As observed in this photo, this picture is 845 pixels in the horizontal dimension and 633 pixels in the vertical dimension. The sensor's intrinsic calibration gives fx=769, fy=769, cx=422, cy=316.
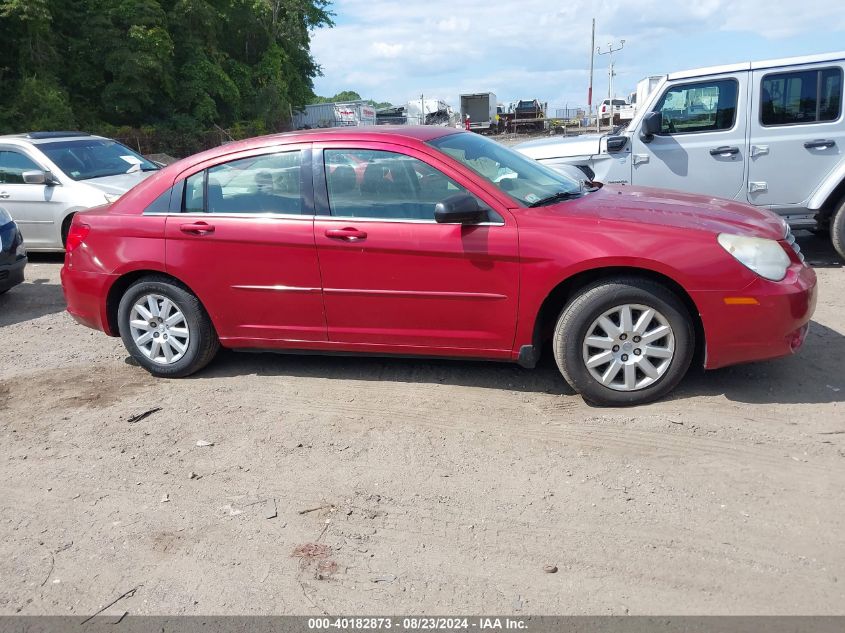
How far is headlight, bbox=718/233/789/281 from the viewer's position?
14.1 ft

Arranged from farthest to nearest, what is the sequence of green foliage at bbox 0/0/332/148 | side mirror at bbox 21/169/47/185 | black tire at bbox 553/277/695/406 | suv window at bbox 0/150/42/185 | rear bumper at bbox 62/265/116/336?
green foliage at bbox 0/0/332/148 < suv window at bbox 0/150/42/185 < side mirror at bbox 21/169/47/185 < rear bumper at bbox 62/265/116/336 < black tire at bbox 553/277/695/406

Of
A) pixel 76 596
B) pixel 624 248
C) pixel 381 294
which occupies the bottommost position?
pixel 76 596

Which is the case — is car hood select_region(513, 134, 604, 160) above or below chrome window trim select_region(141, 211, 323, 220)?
above

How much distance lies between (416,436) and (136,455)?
5.25 feet

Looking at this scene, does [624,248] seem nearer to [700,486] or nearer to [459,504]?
[700,486]

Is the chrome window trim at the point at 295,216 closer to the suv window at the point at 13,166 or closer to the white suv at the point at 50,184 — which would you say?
the white suv at the point at 50,184

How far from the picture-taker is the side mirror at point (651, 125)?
26.2 ft

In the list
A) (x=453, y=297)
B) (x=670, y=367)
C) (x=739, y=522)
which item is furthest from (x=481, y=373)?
(x=739, y=522)

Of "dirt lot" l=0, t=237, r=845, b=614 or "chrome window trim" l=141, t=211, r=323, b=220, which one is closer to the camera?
"dirt lot" l=0, t=237, r=845, b=614

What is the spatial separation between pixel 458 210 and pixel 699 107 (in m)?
4.75

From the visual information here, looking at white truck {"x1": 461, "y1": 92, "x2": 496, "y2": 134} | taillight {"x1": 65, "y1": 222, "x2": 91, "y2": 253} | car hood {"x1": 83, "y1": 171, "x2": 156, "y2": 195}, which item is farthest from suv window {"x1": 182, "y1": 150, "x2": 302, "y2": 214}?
white truck {"x1": 461, "y1": 92, "x2": 496, "y2": 134}

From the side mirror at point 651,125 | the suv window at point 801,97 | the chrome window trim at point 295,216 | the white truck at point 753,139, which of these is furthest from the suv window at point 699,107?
the chrome window trim at point 295,216

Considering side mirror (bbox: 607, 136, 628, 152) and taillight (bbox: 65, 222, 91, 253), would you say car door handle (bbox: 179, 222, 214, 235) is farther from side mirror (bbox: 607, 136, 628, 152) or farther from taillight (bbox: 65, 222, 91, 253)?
side mirror (bbox: 607, 136, 628, 152)

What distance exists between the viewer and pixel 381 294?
4.83 meters
